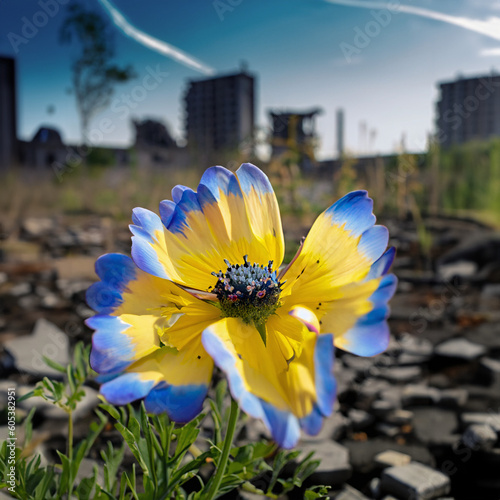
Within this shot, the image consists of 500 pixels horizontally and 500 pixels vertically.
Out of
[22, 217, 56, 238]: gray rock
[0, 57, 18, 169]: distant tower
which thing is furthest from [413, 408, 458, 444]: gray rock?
[0, 57, 18, 169]: distant tower

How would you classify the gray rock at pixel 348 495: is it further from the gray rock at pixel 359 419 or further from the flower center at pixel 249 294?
the flower center at pixel 249 294

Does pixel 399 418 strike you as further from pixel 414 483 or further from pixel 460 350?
pixel 460 350

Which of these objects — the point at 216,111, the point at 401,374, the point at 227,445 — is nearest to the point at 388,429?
the point at 401,374

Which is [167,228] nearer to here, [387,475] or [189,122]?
[387,475]

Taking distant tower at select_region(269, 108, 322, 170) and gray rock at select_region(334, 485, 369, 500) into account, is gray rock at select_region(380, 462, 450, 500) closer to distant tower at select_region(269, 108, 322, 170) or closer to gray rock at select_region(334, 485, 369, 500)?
gray rock at select_region(334, 485, 369, 500)

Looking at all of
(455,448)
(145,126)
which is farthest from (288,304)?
(145,126)
